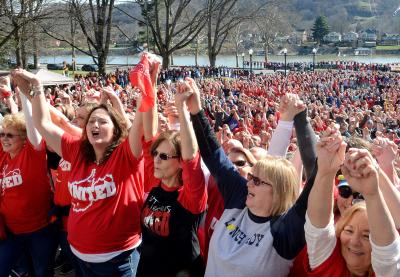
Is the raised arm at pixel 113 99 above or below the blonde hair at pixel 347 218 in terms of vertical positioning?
above

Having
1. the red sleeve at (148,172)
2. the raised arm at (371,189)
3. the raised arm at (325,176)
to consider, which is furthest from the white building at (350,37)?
the raised arm at (371,189)

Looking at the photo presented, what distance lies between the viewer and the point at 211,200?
9.18ft

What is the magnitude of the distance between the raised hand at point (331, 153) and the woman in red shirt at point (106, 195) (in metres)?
1.23

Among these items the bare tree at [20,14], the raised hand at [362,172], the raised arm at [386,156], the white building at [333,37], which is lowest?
the raised arm at [386,156]

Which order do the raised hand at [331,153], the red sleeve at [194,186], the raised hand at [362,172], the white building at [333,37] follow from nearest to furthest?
the raised hand at [362,172]
the raised hand at [331,153]
the red sleeve at [194,186]
the white building at [333,37]

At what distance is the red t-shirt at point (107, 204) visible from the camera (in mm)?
2621

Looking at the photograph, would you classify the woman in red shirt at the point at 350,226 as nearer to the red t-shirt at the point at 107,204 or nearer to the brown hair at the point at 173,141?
the brown hair at the point at 173,141

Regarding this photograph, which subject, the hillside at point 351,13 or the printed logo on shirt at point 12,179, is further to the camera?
the hillside at point 351,13

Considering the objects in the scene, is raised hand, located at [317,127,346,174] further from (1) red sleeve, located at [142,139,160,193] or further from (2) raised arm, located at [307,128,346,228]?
(1) red sleeve, located at [142,139,160,193]

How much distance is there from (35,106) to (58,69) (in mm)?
45431

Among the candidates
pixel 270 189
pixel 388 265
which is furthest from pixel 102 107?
pixel 388 265

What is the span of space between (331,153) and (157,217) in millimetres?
1198

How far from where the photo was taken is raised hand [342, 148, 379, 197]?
5.26 ft

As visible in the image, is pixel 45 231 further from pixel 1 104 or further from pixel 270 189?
pixel 1 104
